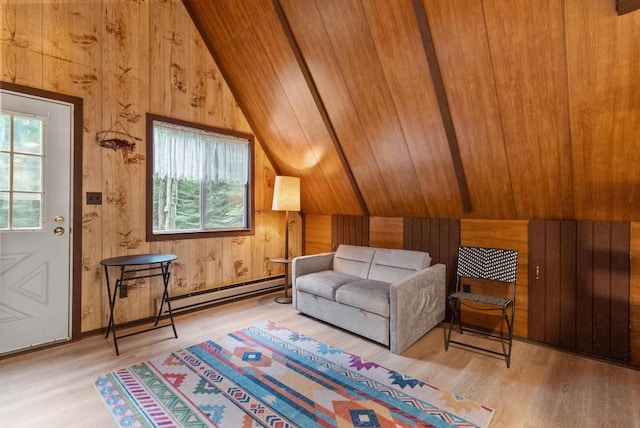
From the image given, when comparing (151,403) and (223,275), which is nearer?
(151,403)

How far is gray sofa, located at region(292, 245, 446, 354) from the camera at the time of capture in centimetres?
271

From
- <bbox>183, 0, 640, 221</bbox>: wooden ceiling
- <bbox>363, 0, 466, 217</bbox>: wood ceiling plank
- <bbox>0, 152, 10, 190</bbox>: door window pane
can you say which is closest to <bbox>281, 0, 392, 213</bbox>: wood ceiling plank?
<bbox>183, 0, 640, 221</bbox>: wooden ceiling

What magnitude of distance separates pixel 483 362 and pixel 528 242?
1166 millimetres

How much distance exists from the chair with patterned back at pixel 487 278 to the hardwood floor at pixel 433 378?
0.56ft

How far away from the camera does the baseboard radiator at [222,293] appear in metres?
3.49

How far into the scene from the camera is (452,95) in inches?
96.7

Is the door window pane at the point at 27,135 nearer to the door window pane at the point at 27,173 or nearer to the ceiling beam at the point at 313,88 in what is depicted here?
the door window pane at the point at 27,173

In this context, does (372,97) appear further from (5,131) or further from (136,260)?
(5,131)

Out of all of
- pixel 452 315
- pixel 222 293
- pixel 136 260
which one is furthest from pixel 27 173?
pixel 452 315

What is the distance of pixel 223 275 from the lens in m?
3.95

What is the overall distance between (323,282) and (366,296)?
598mm

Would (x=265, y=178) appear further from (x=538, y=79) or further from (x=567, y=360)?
(x=567, y=360)

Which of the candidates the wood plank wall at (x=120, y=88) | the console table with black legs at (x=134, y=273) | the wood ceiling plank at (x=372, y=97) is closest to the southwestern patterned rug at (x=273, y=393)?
the console table with black legs at (x=134, y=273)

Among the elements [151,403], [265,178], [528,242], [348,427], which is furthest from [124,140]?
[528,242]
